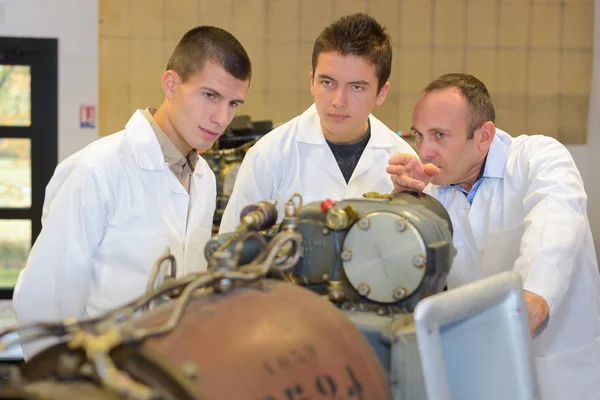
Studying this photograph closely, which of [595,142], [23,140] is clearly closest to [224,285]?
[23,140]

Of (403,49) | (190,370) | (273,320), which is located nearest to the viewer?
(190,370)

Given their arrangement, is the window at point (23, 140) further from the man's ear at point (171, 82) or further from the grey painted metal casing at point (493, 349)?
the grey painted metal casing at point (493, 349)

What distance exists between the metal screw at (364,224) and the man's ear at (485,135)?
78 cm

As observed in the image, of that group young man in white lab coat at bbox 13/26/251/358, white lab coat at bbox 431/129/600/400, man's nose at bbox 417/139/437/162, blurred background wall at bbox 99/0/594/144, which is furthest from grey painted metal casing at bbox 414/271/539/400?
blurred background wall at bbox 99/0/594/144

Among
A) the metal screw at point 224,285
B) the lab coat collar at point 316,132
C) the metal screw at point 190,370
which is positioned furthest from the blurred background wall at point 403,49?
the metal screw at point 190,370

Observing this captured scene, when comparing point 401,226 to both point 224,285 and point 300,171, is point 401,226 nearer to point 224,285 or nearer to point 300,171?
point 224,285

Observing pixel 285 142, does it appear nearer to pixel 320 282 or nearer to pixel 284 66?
pixel 320 282

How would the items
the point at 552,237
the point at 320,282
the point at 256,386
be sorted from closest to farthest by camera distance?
1. the point at 256,386
2. the point at 320,282
3. the point at 552,237

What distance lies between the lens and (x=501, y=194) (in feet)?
6.05

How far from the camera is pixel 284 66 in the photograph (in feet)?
15.7

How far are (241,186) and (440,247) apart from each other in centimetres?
95

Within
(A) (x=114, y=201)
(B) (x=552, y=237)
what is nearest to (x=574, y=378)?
(B) (x=552, y=237)

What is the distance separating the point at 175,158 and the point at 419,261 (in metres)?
0.92

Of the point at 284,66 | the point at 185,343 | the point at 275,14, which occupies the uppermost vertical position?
the point at 275,14
